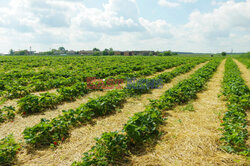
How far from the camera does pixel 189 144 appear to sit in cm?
423

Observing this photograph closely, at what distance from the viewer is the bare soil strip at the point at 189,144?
3615 mm

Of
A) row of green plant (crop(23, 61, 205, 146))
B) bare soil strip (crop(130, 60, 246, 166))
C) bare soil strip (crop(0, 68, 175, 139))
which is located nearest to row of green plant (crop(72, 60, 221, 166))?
bare soil strip (crop(130, 60, 246, 166))

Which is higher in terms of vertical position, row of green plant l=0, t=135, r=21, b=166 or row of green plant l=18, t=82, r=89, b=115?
row of green plant l=18, t=82, r=89, b=115

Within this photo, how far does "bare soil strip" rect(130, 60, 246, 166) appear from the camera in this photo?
3.62m

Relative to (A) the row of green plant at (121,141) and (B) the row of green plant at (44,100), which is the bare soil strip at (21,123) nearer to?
(B) the row of green plant at (44,100)

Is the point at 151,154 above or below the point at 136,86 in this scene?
below

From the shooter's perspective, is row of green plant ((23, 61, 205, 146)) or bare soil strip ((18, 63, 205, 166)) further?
row of green plant ((23, 61, 205, 146))

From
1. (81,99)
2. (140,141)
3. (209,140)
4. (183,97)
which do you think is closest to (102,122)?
(140,141)

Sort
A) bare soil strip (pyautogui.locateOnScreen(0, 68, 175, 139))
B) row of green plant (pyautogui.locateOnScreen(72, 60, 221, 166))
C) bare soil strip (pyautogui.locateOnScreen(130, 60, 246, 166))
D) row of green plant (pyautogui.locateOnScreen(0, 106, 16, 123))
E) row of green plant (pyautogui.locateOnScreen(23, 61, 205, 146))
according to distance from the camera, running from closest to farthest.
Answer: row of green plant (pyautogui.locateOnScreen(72, 60, 221, 166)) < bare soil strip (pyautogui.locateOnScreen(130, 60, 246, 166)) < row of green plant (pyautogui.locateOnScreen(23, 61, 205, 146)) < bare soil strip (pyautogui.locateOnScreen(0, 68, 175, 139)) < row of green plant (pyautogui.locateOnScreen(0, 106, 16, 123))

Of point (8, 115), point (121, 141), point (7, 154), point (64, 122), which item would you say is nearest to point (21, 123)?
point (8, 115)

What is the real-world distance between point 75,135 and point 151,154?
2.41m

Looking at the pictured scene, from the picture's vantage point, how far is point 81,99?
8.13 metres

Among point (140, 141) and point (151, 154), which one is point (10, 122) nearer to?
point (140, 141)

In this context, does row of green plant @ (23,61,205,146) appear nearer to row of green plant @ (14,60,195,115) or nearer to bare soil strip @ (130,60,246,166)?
row of green plant @ (14,60,195,115)
